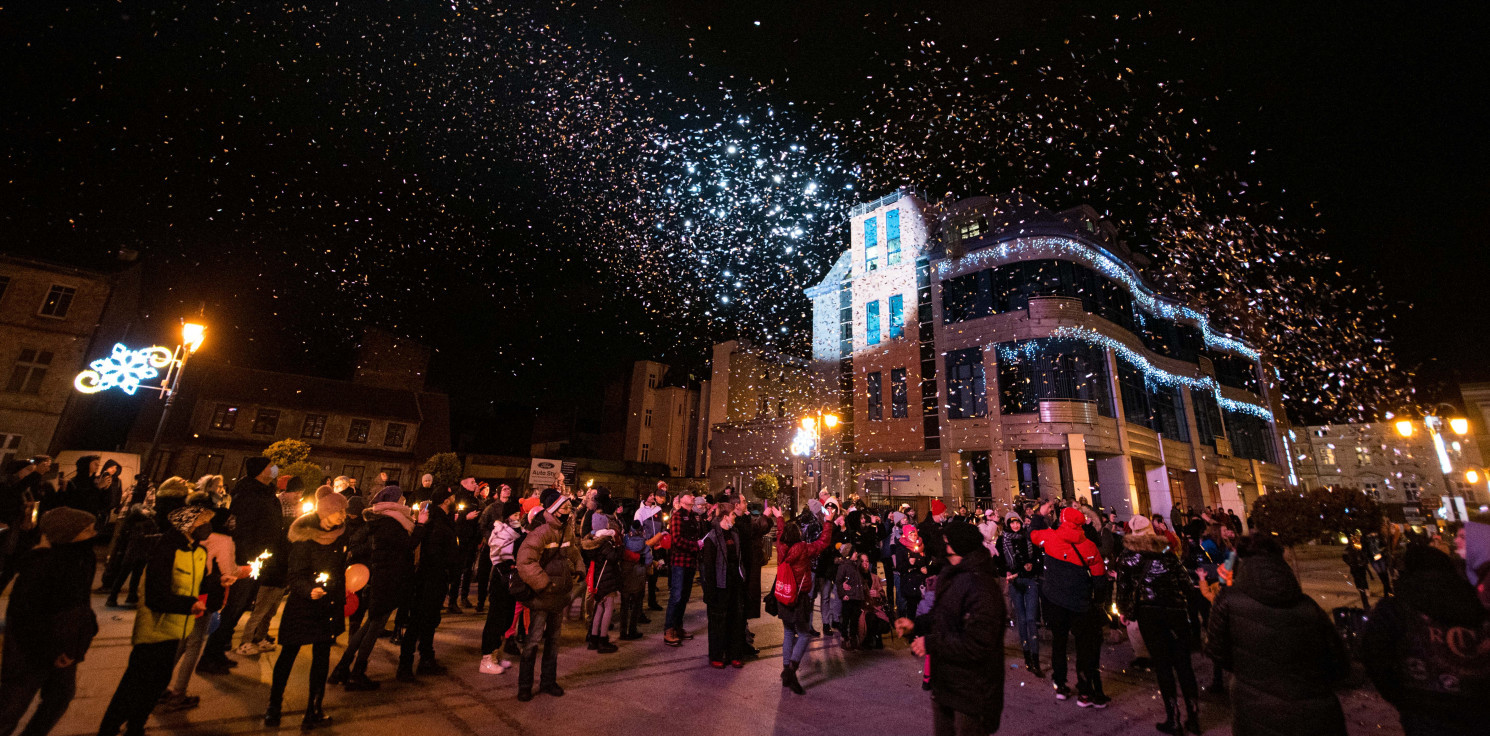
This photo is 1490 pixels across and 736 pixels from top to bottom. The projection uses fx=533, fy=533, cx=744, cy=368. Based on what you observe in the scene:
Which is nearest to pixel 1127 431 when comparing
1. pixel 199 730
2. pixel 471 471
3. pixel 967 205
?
pixel 967 205

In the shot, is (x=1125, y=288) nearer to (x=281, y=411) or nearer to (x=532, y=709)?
(x=532, y=709)

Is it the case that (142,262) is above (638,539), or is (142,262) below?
above

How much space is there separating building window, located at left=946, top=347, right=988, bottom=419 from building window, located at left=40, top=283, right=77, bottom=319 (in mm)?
39264

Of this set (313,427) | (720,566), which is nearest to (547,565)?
(720,566)

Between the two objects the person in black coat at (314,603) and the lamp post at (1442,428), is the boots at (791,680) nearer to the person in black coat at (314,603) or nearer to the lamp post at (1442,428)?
the person in black coat at (314,603)

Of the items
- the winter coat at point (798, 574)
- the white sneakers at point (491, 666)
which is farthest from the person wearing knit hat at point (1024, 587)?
the white sneakers at point (491, 666)

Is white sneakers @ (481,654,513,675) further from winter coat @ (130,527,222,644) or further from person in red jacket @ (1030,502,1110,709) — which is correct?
person in red jacket @ (1030,502,1110,709)

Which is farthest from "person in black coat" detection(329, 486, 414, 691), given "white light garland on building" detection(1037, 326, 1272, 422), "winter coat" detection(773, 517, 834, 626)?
"white light garland on building" detection(1037, 326, 1272, 422)

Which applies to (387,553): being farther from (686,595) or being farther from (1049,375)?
(1049,375)

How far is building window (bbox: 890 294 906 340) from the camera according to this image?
28.3 metres

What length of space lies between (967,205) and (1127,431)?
13583 millimetres

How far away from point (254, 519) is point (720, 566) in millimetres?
5330

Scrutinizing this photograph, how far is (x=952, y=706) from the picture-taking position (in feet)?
11.7

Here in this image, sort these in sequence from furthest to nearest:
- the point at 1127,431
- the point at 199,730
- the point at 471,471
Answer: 1. the point at 471,471
2. the point at 1127,431
3. the point at 199,730
